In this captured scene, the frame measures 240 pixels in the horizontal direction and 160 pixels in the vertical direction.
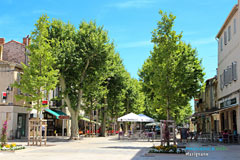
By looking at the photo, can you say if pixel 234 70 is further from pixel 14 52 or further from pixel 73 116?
pixel 14 52

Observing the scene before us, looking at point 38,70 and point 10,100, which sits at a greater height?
point 38,70

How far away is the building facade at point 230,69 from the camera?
2597cm

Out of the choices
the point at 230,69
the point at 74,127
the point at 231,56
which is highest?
the point at 231,56

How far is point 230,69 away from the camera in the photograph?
27.8m

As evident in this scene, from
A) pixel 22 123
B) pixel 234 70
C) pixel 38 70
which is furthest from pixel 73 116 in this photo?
pixel 234 70

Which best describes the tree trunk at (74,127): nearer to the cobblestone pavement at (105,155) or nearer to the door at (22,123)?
the door at (22,123)

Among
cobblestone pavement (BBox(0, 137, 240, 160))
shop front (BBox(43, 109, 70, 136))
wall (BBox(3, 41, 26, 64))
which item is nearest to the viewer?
cobblestone pavement (BBox(0, 137, 240, 160))

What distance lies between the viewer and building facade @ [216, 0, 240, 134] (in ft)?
85.2

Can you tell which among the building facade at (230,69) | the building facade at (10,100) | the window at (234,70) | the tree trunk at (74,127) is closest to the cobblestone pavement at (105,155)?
the building facade at (230,69)

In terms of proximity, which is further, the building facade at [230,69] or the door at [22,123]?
the door at [22,123]

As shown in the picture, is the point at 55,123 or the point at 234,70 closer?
the point at 234,70

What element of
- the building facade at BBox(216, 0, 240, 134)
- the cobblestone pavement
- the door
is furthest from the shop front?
the cobblestone pavement

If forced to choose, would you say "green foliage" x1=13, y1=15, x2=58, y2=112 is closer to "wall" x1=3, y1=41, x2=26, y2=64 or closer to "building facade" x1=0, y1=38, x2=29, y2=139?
"building facade" x1=0, y1=38, x2=29, y2=139

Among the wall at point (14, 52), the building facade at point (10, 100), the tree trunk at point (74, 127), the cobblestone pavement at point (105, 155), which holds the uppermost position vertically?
the wall at point (14, 52)
